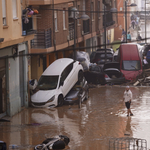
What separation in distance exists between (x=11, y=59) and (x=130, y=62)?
43.5 ft

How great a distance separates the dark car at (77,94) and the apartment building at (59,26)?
2.69 m

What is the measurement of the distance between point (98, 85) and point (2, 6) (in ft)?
39.1

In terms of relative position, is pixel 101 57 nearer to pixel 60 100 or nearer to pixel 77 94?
pixel 77 94

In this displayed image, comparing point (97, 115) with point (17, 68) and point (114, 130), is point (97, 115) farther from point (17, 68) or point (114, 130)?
point (17, 68)

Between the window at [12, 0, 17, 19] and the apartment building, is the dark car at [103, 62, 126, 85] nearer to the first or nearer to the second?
the apartment building

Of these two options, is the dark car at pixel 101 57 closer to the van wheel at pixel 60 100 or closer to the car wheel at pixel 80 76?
the car wheel at pixel 80 76

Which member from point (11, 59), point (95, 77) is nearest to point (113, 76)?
point (95, 77)

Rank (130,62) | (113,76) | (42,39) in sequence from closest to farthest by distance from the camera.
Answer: (42,39) → (113,76) → (130,62)

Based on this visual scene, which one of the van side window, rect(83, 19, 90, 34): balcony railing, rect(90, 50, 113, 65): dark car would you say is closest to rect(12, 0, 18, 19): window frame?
the van side window

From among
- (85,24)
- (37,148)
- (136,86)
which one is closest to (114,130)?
(37,148)

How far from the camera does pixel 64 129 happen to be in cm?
1494

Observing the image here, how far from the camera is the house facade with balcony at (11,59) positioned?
53.2 ft

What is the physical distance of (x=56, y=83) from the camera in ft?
65.3

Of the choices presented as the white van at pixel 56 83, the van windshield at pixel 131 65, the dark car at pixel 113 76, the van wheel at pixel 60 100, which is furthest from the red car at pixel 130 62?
the van wheel at pixel 60 100
